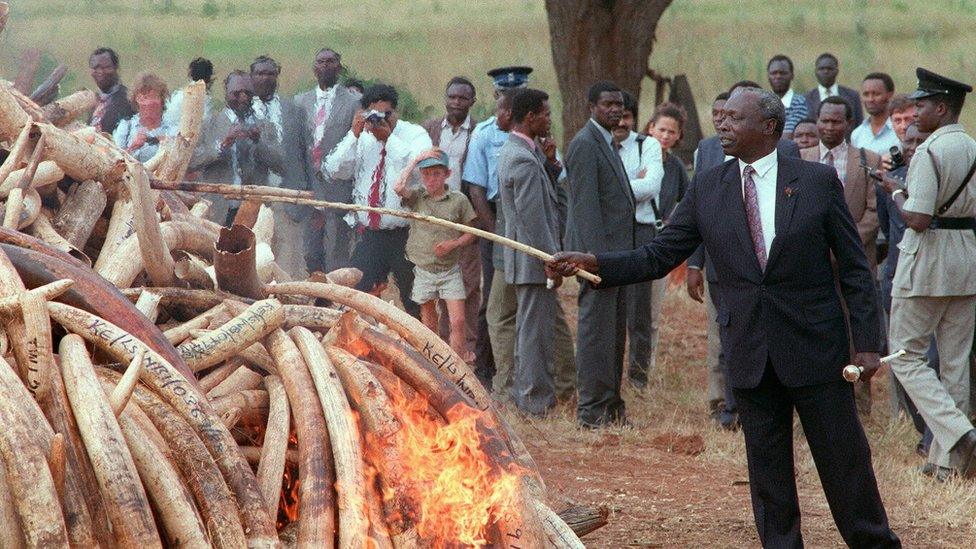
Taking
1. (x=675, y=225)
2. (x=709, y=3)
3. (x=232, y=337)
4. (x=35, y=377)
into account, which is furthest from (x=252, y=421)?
(x=709, y=3)

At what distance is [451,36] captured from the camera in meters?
16.7

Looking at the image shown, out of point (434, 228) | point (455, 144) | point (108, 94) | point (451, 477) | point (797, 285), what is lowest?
point (451, 477)

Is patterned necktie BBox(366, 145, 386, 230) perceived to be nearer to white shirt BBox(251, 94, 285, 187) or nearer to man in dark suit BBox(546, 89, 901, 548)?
white shirt BBox(251, 94, 285, 187)

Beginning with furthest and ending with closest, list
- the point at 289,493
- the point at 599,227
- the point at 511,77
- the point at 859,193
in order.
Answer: the point at 511,77 → the point at 859,193 → the point at 599,227 → the point at 289,493

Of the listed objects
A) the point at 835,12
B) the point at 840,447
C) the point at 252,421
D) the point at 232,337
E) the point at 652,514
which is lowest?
the point at 652,514

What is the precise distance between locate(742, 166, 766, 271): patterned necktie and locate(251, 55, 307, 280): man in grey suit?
5.48 m

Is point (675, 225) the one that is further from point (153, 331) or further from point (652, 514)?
point (153, 331)

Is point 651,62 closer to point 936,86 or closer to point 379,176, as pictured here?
point 379,176

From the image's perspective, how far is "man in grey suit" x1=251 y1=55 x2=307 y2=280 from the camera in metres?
10.7

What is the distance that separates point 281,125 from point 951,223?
215 inches

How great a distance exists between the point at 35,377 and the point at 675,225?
3.06m

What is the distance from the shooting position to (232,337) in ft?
16.0

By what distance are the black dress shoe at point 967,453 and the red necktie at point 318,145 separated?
5.46 metres

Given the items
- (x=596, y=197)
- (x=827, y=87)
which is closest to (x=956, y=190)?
(x=596, y=197)
